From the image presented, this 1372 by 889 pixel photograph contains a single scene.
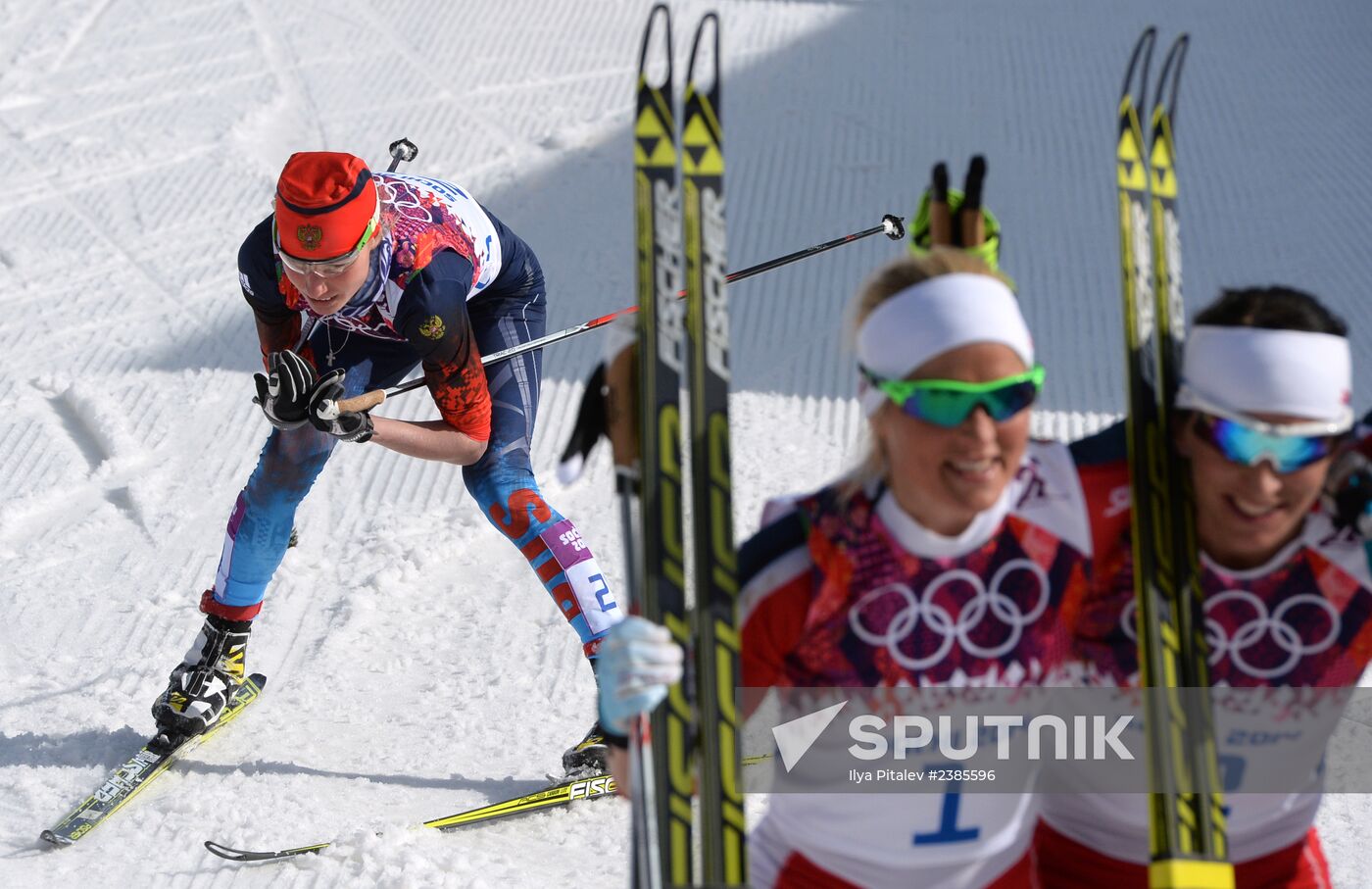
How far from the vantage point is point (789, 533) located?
1993 mm

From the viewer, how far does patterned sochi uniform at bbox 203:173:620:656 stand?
3.48 metres

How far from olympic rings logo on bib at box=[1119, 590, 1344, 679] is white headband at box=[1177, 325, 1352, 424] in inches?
10.5

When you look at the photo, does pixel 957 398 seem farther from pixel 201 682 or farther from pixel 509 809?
pixel 201 682

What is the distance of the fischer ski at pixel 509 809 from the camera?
3576mm

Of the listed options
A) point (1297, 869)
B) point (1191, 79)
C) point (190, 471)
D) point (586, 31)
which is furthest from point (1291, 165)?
point (1297, 869)

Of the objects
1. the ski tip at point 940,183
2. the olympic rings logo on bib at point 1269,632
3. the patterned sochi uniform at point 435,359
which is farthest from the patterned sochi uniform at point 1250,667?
the patterned sochi uniform at point 435,359

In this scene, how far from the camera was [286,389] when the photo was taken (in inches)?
134

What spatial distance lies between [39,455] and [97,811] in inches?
79.0

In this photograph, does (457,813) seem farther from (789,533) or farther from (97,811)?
(789,533)

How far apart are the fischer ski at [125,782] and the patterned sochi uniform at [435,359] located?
14.6 inches

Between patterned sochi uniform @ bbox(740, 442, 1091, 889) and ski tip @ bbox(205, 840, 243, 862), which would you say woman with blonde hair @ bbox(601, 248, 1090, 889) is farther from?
ski tip @ bbox(205, 840, 243, 862)

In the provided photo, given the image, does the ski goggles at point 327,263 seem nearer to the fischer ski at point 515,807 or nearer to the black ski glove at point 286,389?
the black ski glove at point 286,389
